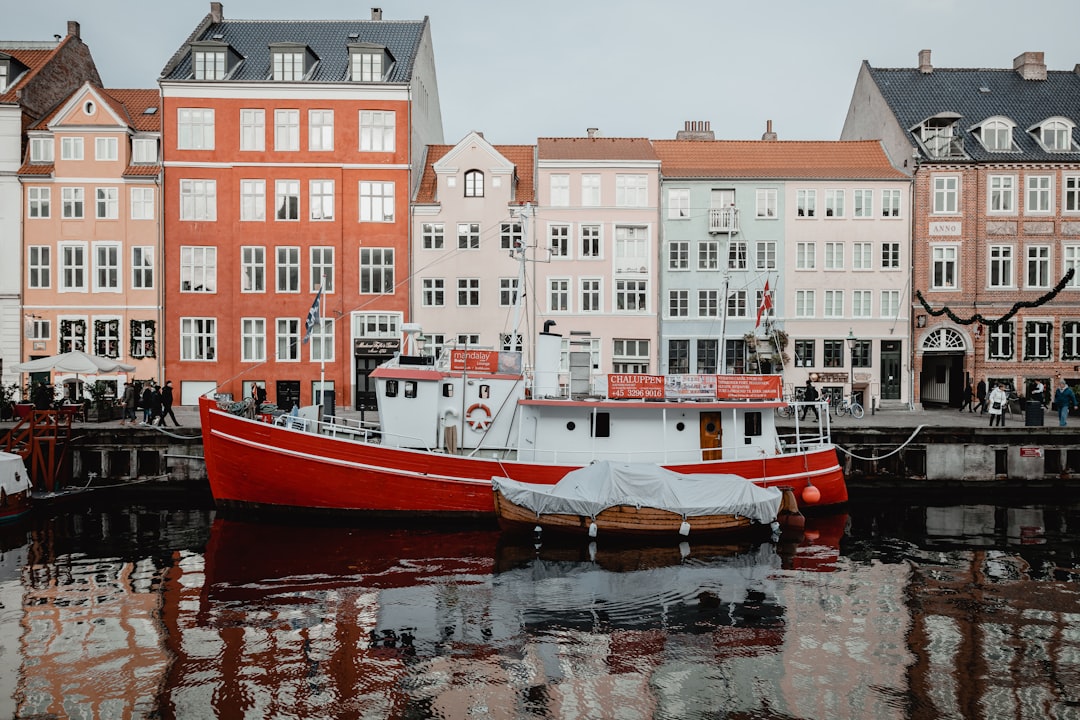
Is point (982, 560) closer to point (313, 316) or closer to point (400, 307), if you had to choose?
point (313, 316)

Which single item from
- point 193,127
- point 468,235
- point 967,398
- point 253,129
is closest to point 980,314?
point 967,398

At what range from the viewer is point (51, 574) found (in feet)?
54.3

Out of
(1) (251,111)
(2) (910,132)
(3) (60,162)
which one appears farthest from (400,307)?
(2) (910,132)

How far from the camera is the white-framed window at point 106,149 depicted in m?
37.3

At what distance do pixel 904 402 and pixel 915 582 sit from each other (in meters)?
23.1

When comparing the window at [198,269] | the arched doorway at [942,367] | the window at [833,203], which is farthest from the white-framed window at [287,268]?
the arched doorway at [942,367]

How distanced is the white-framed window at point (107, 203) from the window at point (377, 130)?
37.5 feet

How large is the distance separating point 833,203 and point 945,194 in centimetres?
510

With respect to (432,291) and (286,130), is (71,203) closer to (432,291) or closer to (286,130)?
(286,130)

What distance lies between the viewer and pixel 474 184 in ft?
125

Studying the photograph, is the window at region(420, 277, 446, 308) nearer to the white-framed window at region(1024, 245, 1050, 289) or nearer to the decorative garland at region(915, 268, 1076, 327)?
the decorative garland at region(915, 268, 1076, 327)

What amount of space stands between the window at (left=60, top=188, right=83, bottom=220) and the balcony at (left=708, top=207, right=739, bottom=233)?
94.6 ft

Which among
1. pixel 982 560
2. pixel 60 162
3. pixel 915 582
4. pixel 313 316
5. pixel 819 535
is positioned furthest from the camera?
pixel 60 162

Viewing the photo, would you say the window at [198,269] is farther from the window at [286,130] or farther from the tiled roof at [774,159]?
the tiled roof at [774,159]
